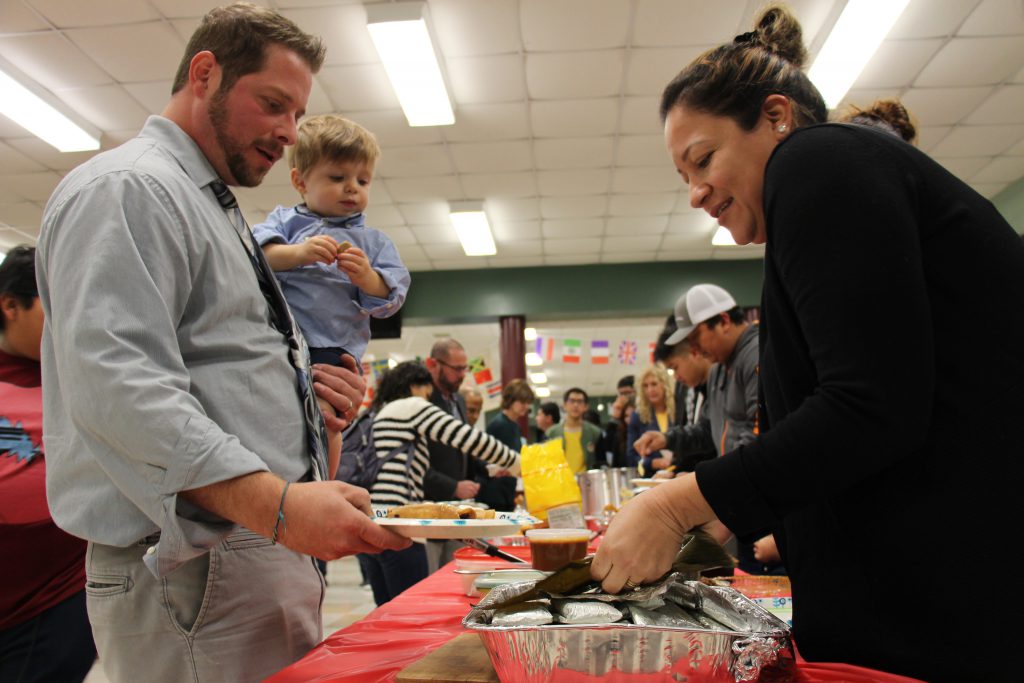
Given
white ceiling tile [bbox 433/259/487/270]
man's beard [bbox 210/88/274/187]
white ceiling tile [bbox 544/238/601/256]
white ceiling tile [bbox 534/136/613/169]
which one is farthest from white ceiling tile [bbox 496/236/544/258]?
man's beard [bbox 210/88/274/187]

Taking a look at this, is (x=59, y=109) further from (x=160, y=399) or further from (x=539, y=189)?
(x=160, y=399)

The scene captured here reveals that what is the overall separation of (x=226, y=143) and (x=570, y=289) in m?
7.74

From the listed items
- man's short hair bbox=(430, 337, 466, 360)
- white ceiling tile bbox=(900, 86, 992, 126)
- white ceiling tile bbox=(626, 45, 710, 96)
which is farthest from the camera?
white ceiling tile bbox=(900, 86, 992, 126)

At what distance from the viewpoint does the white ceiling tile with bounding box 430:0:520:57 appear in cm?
380

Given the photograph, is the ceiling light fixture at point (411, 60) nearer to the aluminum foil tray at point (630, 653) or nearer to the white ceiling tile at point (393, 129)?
the white ceiling tile at point (393, 129)

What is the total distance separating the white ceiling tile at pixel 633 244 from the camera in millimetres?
7953

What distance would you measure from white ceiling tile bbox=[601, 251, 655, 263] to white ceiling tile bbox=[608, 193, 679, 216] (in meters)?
1.37

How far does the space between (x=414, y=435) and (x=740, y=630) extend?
2531mm

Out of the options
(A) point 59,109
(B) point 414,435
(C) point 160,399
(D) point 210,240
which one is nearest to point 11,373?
(D) point 210,240

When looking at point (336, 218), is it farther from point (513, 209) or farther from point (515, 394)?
point (513, 209)

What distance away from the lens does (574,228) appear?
752 centimetres

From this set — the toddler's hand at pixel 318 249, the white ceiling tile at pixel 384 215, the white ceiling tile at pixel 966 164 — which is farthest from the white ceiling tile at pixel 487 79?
the white ceiling tile at pixel 966 164

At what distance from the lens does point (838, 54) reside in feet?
13.8

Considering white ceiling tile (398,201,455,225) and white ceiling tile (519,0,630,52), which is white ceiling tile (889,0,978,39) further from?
white ceiling tile (398,201,455,225)
